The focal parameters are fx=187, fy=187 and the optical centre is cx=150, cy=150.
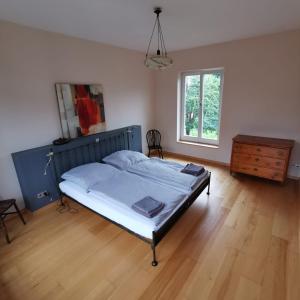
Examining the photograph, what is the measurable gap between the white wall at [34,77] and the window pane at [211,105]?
77.4 inches

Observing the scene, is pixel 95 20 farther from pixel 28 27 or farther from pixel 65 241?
pixel 65 241

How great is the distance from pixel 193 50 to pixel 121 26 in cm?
191

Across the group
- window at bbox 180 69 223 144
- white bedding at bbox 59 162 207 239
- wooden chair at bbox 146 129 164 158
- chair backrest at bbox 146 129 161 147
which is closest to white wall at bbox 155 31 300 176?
window at bbox 180 69 223 144

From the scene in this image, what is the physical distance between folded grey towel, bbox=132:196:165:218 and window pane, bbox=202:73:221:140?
8.85ft

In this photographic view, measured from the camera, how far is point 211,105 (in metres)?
4.00

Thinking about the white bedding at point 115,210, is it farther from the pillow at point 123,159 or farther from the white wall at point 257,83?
the white wall at point 257,83

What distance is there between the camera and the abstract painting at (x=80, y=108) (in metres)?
2.78

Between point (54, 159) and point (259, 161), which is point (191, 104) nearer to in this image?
point (259, 161)

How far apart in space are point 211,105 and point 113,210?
3.06 metres

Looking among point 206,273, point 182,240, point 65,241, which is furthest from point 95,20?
point 206,273

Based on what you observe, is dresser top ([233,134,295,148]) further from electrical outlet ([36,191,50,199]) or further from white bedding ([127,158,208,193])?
electrical outlet ([36,191,50,199])

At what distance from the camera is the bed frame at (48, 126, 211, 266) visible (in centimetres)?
202

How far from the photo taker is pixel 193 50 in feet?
12.6

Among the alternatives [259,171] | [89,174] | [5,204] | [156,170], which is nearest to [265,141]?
[259,171]
